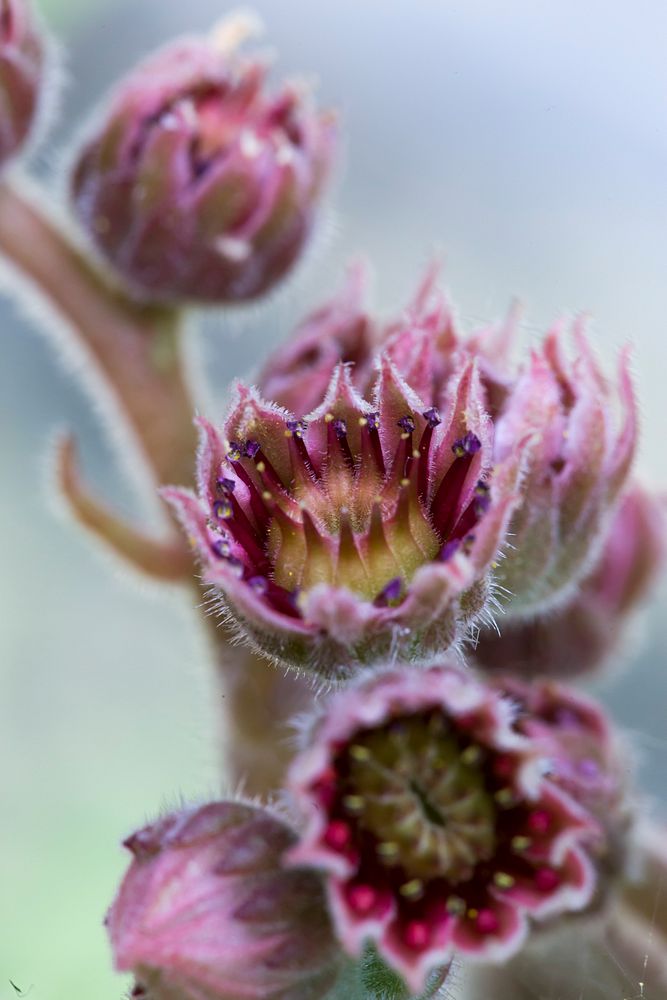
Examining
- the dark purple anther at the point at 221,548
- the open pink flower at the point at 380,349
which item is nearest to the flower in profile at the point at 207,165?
the open pink flower at the point at 380,349

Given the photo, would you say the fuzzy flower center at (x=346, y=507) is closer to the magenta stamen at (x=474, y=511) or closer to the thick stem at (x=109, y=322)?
the magenta stamen at (x=474, y=511)

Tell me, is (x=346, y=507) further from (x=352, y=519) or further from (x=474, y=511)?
(x=474, y=511)

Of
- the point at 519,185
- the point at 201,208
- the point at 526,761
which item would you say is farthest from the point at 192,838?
the point at 519,185

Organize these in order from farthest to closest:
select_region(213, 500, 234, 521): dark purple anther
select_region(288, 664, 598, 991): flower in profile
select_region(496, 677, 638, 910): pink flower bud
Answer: select_region(496, 677, 638, 910): pink flower bud → select_region(213, 500, 234, 521): dark purple anther → select_region(288, 664, 598, 991): flower in profile

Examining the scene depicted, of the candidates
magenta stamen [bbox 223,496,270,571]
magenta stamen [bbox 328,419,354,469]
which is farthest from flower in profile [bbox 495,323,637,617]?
magenta stamen [bbox 223,496,270,571]

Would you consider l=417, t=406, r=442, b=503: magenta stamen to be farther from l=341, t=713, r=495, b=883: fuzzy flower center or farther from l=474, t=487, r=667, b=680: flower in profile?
l=474, t=487, r=667, b=680: flower in profile

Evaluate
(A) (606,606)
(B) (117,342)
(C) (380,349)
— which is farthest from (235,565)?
(B) (117,342)
